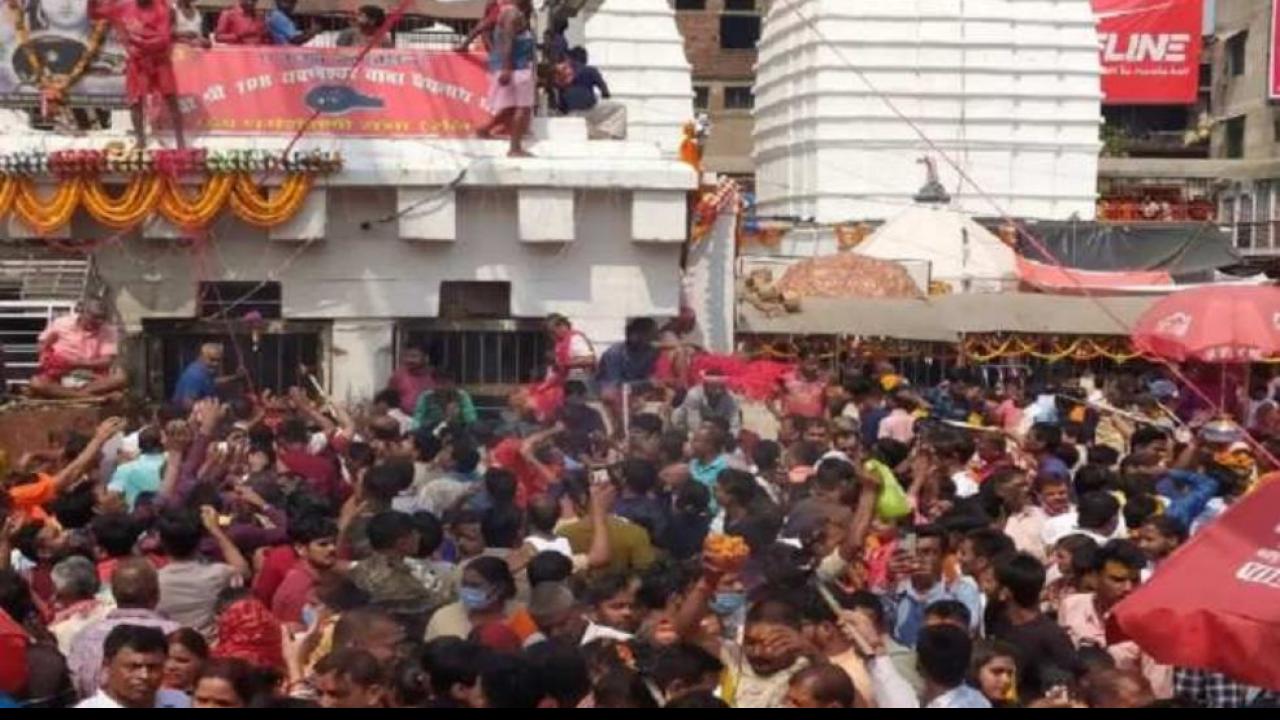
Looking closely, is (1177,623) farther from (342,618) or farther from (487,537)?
(487,537)

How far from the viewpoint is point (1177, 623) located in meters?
5.16

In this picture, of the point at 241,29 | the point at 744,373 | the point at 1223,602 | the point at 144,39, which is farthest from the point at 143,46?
the point at 1223,602

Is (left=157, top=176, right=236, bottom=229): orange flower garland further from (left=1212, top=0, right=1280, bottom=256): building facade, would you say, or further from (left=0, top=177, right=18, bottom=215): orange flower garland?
(left=1212, top=0, right=1280, bottom=256): building facade

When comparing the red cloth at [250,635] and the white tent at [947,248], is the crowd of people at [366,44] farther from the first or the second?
the white tent at [947,248]

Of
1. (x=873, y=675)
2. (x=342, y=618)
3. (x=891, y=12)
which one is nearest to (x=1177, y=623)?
(x=873, y=675)

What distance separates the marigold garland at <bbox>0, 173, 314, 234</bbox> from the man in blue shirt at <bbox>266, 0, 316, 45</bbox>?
137 centimetres

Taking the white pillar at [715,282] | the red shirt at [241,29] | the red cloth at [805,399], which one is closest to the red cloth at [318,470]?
the red cloth at [805,399]

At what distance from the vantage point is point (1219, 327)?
43.9 feet

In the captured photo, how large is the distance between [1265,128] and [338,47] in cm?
3675

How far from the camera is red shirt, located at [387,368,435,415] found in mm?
12922

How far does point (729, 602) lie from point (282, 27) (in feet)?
31.1

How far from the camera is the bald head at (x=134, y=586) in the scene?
20.3 feet

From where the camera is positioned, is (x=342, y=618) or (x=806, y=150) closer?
(x=342, y=618)

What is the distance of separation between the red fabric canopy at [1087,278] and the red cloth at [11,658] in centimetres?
2065
